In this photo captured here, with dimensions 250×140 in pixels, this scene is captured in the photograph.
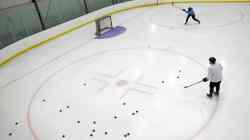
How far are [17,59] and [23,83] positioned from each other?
1.75 meters

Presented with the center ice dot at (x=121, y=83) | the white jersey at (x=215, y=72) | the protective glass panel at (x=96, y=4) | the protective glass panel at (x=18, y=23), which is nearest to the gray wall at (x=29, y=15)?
the protective glass panel at (x=18, y=23)

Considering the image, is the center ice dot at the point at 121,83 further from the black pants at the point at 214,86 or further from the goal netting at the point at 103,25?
the goal netting at the point at 103,25

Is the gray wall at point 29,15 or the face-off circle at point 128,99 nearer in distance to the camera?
the face-off circle at point 128,99

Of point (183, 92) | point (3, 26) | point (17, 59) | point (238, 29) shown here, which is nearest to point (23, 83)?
point (17, 59)

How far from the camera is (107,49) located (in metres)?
6.91

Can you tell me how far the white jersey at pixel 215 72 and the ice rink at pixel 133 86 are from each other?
1.54 ft

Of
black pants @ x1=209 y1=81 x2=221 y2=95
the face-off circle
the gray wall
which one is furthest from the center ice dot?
the gray wall

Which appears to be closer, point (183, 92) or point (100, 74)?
point (183, 92)

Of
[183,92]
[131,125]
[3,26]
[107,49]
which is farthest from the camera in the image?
[3,26]

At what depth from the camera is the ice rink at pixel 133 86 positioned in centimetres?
376

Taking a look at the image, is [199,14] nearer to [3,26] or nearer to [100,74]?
[100,74]

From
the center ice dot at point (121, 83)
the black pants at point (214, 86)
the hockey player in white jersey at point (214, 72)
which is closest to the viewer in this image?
the hockey player in white jersey at point (214, 72)

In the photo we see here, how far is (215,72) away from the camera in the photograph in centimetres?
381

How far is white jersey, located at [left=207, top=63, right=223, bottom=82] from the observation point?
3.78 metres
